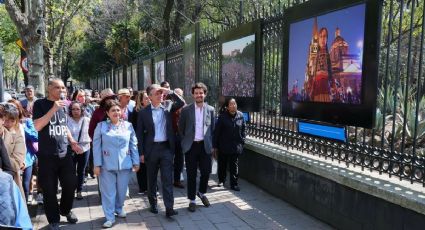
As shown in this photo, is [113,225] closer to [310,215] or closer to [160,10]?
[310,215]

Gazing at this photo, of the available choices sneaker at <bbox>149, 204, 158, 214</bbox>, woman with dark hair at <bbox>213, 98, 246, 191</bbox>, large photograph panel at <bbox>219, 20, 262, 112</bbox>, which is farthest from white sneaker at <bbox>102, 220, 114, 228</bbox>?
large photograph panel at <bbox>219, 20, 262, 112</bbox>

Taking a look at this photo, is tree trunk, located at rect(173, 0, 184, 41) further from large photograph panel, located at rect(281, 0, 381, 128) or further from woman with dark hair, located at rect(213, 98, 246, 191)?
large photograph panel, located at rect(281, 0, 381, 128)

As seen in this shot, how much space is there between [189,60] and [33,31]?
368 cm

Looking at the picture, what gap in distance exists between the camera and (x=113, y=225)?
5352 mm

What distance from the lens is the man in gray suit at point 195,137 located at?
5.99 m

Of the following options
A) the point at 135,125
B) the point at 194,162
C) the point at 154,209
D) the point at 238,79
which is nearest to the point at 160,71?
the point at 238,79

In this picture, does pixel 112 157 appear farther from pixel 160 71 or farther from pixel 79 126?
pixel 160 71

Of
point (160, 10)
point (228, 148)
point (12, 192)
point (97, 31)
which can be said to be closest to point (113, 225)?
point (228, 148)

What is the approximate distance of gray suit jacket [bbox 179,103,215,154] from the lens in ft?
19.6

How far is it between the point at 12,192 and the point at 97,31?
29.3m

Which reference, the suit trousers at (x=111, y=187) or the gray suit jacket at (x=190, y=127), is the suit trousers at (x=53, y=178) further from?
the gray suit jacket at (x=190, y=127)

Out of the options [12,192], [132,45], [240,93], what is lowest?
[12,192]

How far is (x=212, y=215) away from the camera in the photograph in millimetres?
5777

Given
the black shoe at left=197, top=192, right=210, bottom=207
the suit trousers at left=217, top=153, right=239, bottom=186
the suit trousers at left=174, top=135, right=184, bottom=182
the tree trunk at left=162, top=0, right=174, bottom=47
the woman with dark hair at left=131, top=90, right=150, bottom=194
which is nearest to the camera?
the black shoe at left=197, top=192, right=210, bottom=207
